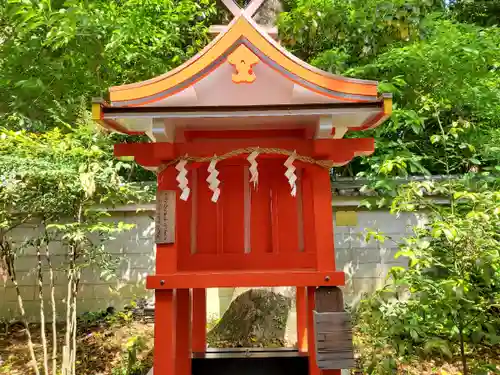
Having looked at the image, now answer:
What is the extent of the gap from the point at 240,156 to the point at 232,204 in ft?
1.67

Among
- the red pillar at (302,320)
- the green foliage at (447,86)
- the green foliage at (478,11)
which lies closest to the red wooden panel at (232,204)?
the red pillar at (302,320)

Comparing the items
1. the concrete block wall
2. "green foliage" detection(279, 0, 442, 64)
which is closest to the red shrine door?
the concrete block wall

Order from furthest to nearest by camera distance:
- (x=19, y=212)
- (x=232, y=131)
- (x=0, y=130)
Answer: (x=0, y=130)
(x=19, y=212)
(x=232, y=131)

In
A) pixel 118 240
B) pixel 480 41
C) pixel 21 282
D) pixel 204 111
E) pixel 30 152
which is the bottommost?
pixel 21 282

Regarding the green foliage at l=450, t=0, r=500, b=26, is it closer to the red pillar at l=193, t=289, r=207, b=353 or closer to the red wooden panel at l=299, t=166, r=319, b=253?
the red wooden panel at l=299, t=166, r=319, b=253

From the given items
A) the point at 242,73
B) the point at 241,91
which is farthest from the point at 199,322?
the point at 242,73

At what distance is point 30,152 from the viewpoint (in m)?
3.76

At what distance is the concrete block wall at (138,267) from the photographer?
5609 millimetres

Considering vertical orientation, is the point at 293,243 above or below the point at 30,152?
below

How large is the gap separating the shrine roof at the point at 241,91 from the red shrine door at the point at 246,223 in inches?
26.3

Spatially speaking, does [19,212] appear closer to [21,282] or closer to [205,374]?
[21,282]

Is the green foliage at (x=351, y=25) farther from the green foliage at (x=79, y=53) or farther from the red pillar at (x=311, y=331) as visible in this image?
the red pillar at (x=311, y=331)

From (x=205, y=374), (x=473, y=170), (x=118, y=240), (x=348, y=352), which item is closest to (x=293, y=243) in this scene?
(x=348, y=352)

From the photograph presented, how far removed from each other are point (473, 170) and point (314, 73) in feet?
14.6
